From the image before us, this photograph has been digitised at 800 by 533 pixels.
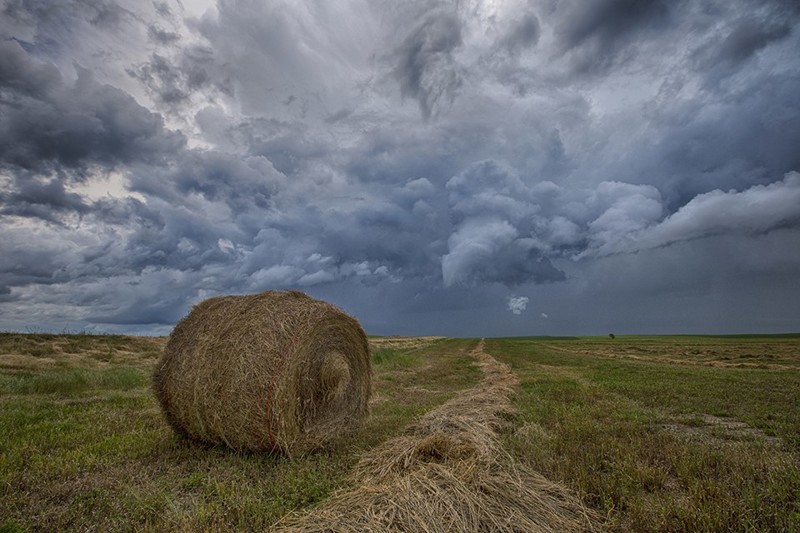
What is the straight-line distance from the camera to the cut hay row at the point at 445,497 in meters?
4.17

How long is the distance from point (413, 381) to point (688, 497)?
530 inches

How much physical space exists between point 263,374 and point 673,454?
263 inches

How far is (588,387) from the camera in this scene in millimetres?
14953

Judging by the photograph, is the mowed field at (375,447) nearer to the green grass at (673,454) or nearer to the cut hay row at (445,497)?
the green grass at (673,454)

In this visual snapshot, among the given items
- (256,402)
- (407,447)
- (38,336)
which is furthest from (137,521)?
(38,336)

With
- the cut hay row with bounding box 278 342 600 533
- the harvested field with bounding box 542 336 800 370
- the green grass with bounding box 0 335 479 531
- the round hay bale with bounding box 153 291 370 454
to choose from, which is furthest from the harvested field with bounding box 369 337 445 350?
the cut hay row with bounding box 278 342 600 533

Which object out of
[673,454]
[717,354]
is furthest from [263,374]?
[717,354]

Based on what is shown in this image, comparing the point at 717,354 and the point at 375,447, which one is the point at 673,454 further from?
the point at 717,354

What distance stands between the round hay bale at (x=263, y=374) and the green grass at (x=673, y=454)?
3513 mm

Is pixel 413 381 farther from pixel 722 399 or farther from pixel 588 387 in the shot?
pixel 722 399

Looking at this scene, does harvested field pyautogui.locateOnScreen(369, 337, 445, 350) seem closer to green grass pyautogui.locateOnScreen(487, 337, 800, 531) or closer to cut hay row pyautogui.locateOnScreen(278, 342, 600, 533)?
green grass pyautogui.locateOnScreen(487, 337, 800, 531)

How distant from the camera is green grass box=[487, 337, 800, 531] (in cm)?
461

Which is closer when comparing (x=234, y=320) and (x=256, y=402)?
(x=256, y=402)

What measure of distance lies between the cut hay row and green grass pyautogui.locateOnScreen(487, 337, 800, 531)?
571 mm
